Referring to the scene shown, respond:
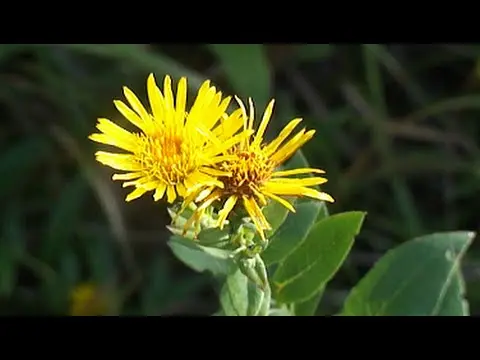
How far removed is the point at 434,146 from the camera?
2.76m

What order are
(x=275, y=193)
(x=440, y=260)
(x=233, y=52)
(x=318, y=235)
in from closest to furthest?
(x=275, y=193), (x=318, y=235), (x=440, y=260), (x=233, y=52)

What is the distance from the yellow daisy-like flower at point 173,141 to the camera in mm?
1353

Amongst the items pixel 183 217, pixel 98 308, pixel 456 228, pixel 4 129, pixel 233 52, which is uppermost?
pixel 233 52

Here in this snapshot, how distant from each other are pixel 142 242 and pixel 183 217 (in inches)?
50.9

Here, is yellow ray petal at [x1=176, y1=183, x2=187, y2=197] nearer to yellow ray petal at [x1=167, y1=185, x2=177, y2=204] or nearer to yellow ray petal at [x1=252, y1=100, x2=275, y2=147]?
yellow ray petal at [x1=167, y1=185, x2=177, y2=204]

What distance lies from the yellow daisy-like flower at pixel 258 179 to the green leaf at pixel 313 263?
227 mm

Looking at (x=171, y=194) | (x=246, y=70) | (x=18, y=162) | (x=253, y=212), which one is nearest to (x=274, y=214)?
(x=253, y=212)

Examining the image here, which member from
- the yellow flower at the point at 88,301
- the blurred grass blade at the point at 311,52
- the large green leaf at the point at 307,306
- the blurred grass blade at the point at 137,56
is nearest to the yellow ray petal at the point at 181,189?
the large green leaf at the point at 307,306

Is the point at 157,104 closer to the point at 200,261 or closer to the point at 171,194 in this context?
the point at 171,194

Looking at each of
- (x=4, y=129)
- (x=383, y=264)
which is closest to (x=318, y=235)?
(x=383, y=264)

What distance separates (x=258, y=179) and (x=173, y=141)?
153 mm

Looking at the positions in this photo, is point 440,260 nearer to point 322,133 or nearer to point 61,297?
point 322,133

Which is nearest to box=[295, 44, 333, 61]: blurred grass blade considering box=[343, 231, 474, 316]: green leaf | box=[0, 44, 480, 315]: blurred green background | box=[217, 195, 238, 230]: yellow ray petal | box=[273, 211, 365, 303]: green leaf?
box=[0, 44, 480, 315]: blurred green background

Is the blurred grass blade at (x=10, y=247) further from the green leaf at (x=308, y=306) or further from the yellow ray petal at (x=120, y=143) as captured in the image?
the yellow ray petal at (x=120, y=143)
